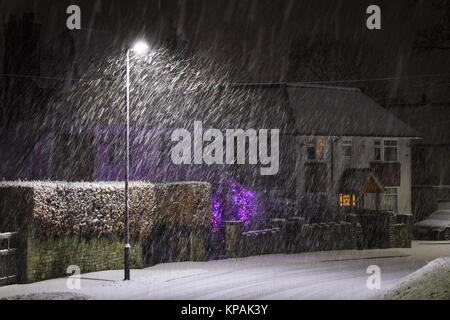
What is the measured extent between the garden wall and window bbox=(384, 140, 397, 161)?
27.0m

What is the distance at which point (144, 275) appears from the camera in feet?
80.0

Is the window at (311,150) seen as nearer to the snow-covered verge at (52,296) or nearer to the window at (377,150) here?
the window at (377,150)

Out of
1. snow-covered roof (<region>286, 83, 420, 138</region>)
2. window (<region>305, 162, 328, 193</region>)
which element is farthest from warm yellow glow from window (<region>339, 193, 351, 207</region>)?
snow-covered roof (<region>286, 83, 420, 138</region>)

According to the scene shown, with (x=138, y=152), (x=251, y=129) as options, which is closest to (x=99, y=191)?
(x=138, y=152)

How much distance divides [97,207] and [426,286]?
12.4 m

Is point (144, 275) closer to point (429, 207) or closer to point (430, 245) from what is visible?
point (430, 245)

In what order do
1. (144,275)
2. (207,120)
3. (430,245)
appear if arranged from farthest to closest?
1. (207,120)
2. (430,245)
3. (144,275)

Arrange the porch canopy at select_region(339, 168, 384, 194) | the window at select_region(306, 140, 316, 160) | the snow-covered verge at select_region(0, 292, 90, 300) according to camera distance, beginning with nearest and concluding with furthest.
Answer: the snow-covered verge at select_region(0, 292, 90, 300)
the window at select_region(306, 140, 316, 160)
the porch canopy at select_region(339, 168, 384, 194)

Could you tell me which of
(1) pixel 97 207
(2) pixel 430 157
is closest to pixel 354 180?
(2) pixel 430 157

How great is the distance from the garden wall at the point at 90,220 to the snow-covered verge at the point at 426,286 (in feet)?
34.9

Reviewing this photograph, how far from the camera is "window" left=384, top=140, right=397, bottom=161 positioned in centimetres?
5428

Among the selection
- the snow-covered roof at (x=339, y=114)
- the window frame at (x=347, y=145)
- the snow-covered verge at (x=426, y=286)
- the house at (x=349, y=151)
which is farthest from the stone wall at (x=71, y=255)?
the window frame at (x=347, y=145)

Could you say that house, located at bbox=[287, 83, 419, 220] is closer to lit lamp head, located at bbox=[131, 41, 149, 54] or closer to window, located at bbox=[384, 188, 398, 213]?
window, located at bbox=[384, 188, 398, 213]

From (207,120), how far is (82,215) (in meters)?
22.5
